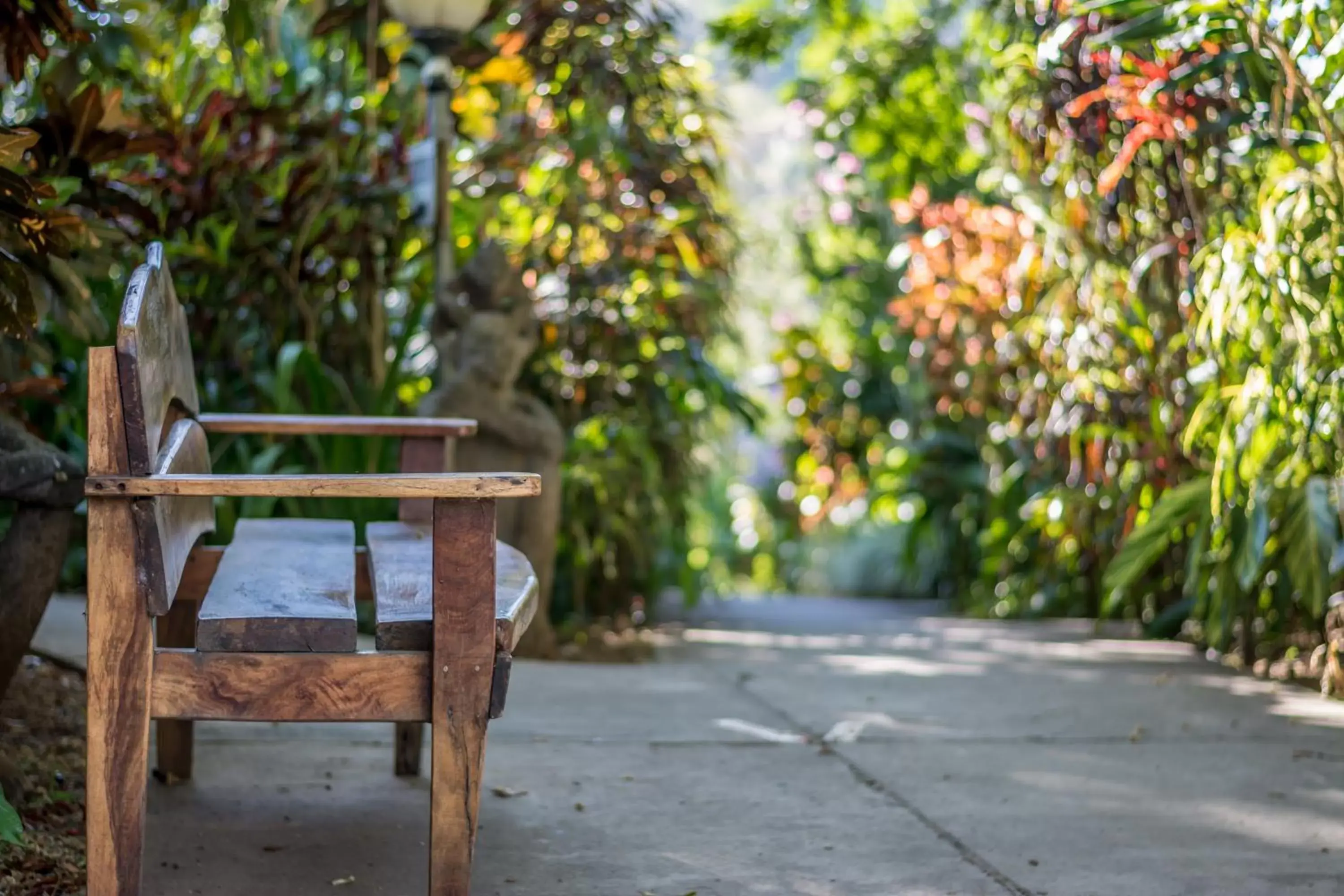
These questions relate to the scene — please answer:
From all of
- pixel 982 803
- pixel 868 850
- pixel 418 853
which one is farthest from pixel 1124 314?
pixel 418 853

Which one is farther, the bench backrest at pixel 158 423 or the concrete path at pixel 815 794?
the concrete path at pixel 815 794

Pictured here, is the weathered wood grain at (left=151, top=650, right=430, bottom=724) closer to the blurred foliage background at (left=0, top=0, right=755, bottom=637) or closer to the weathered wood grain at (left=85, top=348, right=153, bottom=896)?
the weathered wood grain at (left=85, top=348, right=153, bottom=896)

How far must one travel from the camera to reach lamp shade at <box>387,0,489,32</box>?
4379mm

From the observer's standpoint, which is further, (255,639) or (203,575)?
(203,575)

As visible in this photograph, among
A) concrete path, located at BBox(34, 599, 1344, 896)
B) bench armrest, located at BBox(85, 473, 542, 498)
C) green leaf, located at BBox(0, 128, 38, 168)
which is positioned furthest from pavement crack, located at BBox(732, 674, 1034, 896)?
green leaf, located at BBox(0, 128, 38, 168)

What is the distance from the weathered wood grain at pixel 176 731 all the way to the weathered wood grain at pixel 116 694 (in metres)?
0.83

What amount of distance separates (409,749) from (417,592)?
872 mm

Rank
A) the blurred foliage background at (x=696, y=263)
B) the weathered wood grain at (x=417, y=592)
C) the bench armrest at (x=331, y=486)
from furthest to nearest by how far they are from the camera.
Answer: the blurred foliage background at (x=696, y=263), the weathered wood grain at (x=417, y=592), the bench armrest at (x=331, y=486)

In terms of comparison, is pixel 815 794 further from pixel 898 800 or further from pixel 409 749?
pixel 409 749

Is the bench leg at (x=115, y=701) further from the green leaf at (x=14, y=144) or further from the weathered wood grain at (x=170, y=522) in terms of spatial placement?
the green leaf at (x=14, y=144)

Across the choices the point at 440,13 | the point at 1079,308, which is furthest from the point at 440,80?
the point at 1079,308

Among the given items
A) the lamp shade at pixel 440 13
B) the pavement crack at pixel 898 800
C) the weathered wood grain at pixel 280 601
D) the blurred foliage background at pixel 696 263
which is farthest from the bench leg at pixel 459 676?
the lamp shade at pixel 440 13

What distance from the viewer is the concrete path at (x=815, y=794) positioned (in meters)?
2.23

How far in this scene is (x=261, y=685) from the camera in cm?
184
